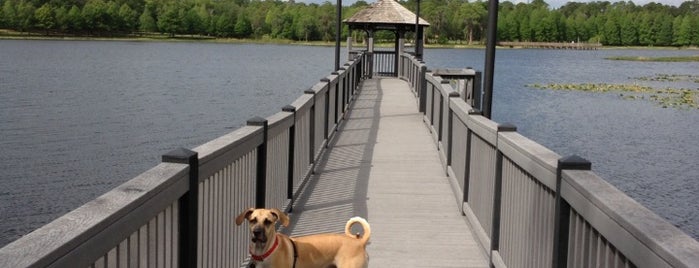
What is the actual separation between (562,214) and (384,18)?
120 ft

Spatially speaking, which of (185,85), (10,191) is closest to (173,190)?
(10,191)

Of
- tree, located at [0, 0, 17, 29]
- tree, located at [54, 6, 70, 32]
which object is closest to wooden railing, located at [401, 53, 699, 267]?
tree, located at [0, 0, 17, 29]

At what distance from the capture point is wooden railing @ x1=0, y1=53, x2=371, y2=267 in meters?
3.25

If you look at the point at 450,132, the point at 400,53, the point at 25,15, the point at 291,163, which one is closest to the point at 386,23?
the point at 400,53

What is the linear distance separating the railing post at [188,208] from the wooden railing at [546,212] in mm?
2074

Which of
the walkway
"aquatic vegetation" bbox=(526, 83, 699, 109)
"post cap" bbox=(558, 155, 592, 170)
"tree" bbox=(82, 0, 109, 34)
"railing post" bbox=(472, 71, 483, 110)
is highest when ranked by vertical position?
"tree" bbox=(82, 0, 109, 34)

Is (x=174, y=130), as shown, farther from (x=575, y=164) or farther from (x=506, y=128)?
(x=575, y=164)

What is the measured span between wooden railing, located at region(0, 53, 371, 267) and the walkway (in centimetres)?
81

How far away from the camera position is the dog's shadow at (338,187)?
368 inches

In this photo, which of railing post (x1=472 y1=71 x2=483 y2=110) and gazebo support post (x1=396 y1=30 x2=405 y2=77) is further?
gazebo support post (x1=396 y1=30 x2=405 y2=77)

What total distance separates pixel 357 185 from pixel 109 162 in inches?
743

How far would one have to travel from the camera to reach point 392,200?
35.7 feet

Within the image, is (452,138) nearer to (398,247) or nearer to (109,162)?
(398,247)

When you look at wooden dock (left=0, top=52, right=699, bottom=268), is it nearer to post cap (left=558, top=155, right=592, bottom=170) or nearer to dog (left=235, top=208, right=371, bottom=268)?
post cap (left=558, top=155, right=592, bottom=170)
